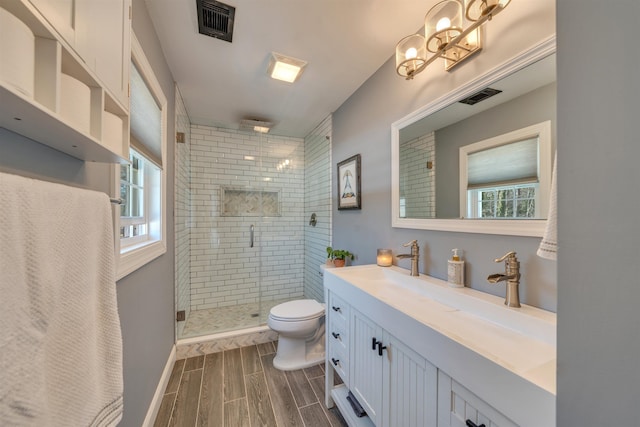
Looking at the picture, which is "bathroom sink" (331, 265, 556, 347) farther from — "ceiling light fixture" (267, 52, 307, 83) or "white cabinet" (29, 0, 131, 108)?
"ceiling light fixture" (267, 52, 307, 83)

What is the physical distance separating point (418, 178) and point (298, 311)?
1.49 meters

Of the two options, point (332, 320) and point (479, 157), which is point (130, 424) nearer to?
point (332, 320)

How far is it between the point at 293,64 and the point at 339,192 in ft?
3.97

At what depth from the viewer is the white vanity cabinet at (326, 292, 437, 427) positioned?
88 centimetres

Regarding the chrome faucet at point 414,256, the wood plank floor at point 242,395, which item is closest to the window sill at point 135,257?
the wood plank floor at point 242,395

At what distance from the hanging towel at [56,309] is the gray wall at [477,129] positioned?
1.49 meters

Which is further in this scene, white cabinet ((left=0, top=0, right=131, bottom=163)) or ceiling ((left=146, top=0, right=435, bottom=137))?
ceiling ((left=146, top=0, right=435, bottom=137))

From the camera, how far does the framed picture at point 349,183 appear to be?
85.4 inches

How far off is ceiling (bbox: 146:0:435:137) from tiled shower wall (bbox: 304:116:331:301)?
510mm

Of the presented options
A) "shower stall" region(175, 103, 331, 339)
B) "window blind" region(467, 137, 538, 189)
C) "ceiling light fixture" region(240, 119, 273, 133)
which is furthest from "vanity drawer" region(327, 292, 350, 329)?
"ceiling light fixture" region(240, 119, 273, 133)

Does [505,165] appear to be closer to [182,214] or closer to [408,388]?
[408,388]

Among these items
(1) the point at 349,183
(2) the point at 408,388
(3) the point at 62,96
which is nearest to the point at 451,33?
(1) the point at 349,183

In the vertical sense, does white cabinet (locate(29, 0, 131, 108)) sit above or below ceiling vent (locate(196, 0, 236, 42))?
below

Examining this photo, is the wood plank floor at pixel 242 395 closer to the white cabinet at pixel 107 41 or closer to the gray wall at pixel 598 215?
the gray wall at pixel 598 215
